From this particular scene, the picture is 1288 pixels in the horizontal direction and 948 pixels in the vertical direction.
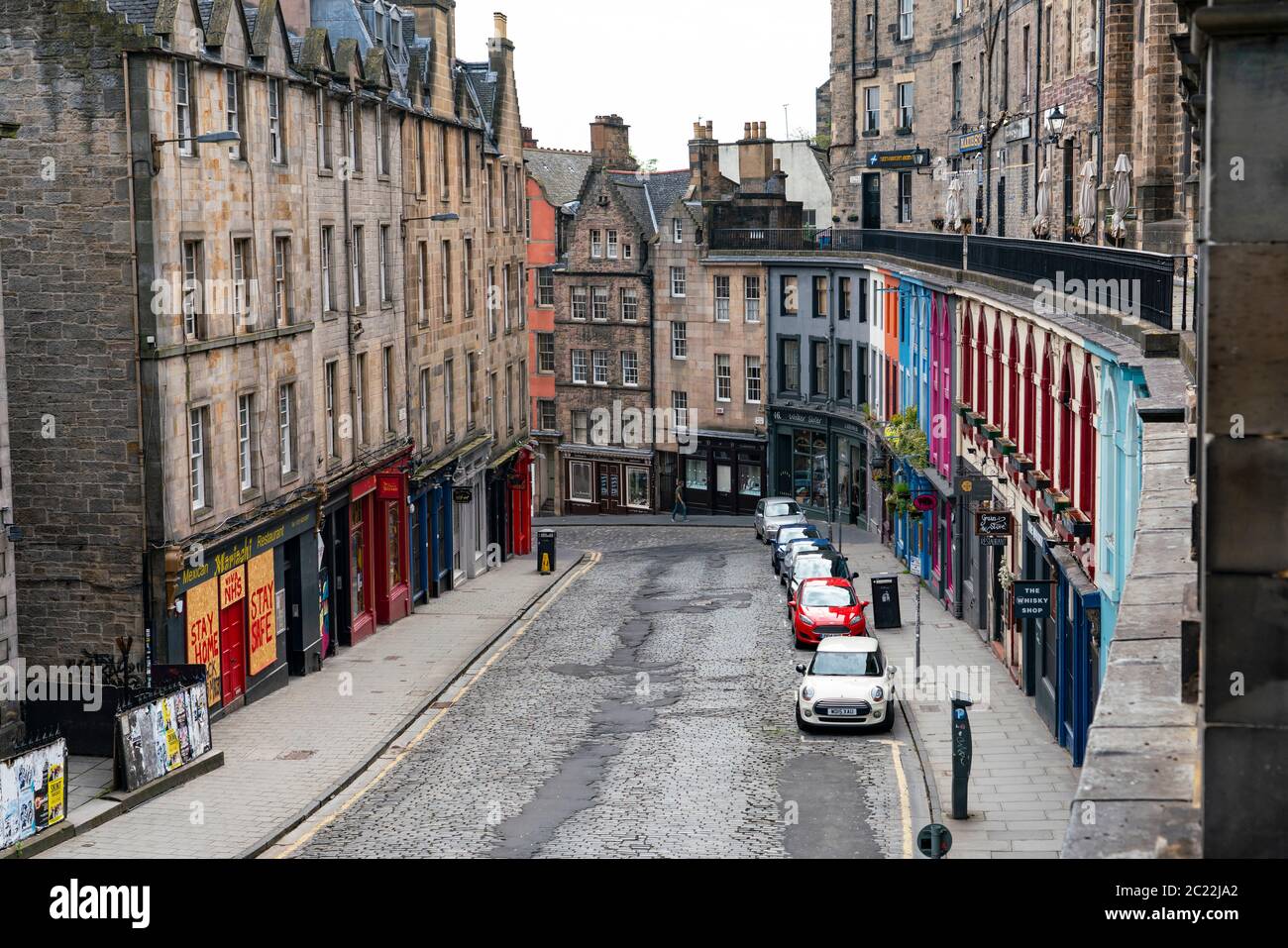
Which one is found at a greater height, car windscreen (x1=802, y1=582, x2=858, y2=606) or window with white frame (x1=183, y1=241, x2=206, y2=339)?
window with white frame (x1=183, y1=241, x2=206, y2=339)

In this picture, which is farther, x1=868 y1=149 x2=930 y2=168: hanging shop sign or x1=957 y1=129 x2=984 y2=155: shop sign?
x1=868 y1=149 x2=930 y2=168: hanging shop sign

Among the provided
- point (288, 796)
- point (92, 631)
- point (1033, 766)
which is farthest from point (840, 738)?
point (92, 631)

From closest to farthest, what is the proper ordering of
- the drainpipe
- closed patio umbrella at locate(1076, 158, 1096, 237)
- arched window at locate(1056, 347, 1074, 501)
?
the drainpipe, arched window at locate(1056, 347, 1074, 501), closed patio umbrella at locate(1076, 158, 1096, 237)

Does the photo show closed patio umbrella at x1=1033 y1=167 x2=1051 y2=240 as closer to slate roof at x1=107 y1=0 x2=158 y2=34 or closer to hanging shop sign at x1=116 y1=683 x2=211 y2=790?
slate roof at x1=107 y1=0 x2=158 y2=34

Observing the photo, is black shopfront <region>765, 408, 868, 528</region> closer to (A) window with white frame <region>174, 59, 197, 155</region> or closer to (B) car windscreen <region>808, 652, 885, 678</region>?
(B) car windscreen <region>808, 652, 885, 678</region>

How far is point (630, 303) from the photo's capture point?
68.8 m

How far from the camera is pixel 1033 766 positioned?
80.0 feet

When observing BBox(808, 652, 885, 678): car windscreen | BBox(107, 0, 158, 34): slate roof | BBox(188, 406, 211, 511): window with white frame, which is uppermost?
BBox(107, 0, 158, 34): slate roof

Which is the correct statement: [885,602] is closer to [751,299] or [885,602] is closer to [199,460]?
[199,460]

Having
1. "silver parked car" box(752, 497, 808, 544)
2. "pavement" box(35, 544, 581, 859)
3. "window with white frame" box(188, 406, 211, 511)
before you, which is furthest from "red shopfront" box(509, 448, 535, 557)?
"window with white frame" box(188, 406, 211, 511)

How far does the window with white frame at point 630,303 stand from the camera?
68.6 meters

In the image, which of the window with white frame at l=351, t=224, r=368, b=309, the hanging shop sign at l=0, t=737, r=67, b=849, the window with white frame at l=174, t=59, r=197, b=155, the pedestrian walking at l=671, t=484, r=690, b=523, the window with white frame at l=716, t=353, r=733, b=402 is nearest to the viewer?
the hanging shop sign at l=0, t=737, r=67, b=849

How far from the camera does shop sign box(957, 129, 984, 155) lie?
171 ft

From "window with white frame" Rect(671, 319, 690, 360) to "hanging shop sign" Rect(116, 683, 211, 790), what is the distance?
44.5 metres
